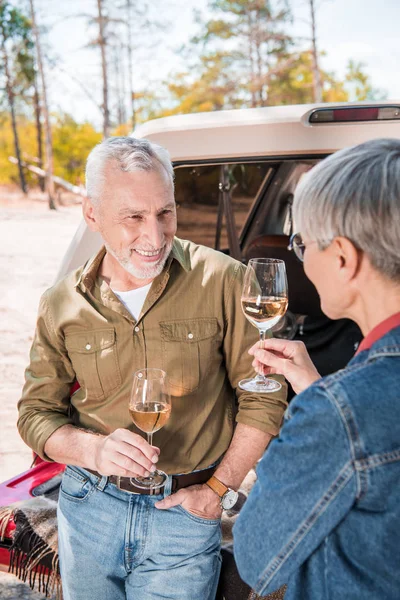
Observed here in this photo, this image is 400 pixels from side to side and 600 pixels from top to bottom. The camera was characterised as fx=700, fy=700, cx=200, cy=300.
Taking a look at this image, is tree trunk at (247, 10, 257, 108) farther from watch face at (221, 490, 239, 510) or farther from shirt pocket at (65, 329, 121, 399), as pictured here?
watch face at (221, 490, 239, 510)

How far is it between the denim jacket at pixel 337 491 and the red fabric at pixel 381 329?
2cm

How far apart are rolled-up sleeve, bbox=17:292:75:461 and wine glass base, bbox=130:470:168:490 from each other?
360 mm

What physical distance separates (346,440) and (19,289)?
11.9 meters

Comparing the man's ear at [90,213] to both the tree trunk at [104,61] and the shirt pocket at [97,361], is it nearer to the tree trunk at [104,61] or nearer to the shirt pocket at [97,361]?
the shirt pocket at [97,361]

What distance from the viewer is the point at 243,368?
2293 mm

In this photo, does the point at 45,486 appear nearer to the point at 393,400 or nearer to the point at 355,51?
the point at 393,400

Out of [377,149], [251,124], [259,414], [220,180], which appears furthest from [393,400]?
[220,180]

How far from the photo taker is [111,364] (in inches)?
88.8

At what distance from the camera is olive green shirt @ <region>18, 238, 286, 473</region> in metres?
2.23

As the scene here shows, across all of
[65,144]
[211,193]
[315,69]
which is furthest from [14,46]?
[211,193]

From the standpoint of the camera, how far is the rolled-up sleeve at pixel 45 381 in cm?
230

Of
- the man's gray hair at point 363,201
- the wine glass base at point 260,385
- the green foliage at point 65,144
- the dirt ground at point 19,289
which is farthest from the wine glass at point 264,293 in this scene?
the green foliage at point 65,144

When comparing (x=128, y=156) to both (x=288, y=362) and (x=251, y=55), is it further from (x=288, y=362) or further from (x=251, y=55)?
(x=251, y=55)

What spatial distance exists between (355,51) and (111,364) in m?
41.3
